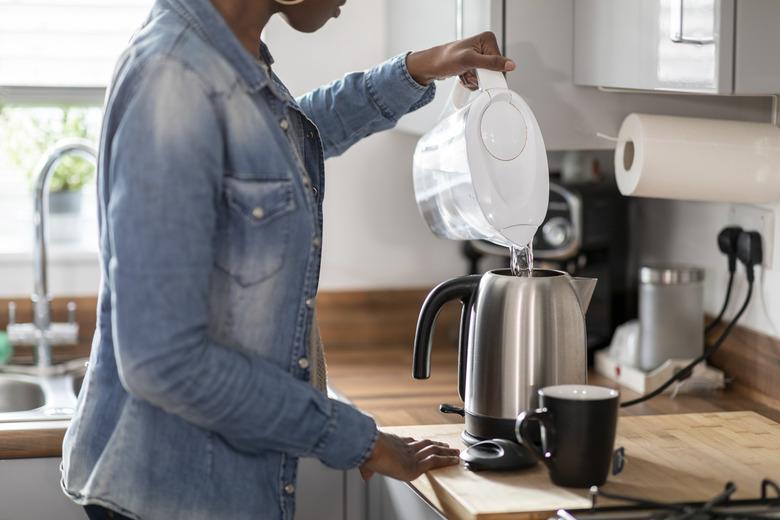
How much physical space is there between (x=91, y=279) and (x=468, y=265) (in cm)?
82

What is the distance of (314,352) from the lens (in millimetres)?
1319

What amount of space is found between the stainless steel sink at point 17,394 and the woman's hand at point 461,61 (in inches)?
39.8

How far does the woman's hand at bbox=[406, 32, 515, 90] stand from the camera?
4.94ft

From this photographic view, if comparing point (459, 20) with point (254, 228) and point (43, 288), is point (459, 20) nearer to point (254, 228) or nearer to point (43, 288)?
point (254, 228)

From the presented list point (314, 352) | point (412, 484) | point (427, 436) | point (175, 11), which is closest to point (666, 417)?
point (427, 436)

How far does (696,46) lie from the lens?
1.43m

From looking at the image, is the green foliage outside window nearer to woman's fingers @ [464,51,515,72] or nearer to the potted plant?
the potted plant

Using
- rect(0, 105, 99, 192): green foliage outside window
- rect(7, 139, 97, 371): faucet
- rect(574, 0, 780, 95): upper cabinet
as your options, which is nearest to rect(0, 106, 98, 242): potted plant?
rect(0, 105, 99, 192): green foliage outside window

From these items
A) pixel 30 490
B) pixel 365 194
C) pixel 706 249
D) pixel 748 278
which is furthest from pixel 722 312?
pixel 30 490

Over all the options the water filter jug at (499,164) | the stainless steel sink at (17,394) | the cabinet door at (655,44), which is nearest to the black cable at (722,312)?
the cabinet door at (655,44)

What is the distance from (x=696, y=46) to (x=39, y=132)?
1.56 meters

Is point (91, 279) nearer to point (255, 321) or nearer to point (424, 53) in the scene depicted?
point (424, 53)

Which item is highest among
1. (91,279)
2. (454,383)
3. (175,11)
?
(175,11)

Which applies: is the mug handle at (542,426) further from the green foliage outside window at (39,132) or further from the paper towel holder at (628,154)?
the green foliage outside window at (39,132)
